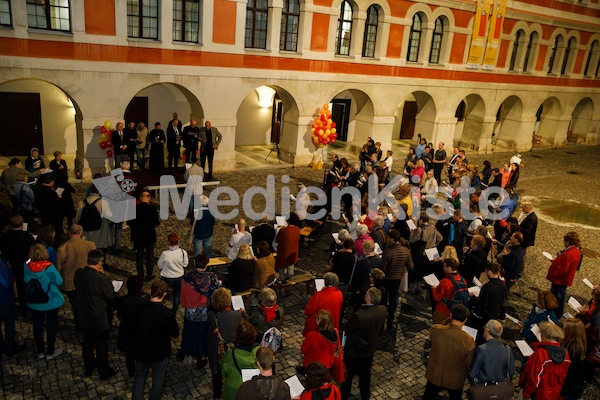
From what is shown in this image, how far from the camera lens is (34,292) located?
6629mm

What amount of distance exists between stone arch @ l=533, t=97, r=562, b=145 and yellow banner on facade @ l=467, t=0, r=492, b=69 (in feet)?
26.9

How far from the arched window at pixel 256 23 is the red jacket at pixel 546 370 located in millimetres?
15068

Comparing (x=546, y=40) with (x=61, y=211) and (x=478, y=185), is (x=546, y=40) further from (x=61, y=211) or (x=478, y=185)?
(x=61, y=211)

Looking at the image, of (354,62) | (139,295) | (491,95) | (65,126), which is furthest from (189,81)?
(491,95)

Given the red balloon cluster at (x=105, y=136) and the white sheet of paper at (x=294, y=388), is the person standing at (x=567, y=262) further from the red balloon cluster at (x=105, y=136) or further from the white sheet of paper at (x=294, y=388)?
the red balloon cluster at (x=105, y=136)

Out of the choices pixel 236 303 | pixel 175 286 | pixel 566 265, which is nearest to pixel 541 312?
pixel 566 265

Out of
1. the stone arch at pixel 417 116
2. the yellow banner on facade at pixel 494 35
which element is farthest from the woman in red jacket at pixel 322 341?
the yellow banner on facade at pixel 494 35

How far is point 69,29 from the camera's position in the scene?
47.7 feet

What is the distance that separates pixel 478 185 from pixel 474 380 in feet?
29.4

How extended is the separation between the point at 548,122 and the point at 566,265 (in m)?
24.3

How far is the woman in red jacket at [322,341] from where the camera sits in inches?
237

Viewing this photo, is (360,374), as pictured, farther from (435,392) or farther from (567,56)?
(567,56)

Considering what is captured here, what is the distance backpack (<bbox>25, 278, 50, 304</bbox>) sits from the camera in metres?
6.62

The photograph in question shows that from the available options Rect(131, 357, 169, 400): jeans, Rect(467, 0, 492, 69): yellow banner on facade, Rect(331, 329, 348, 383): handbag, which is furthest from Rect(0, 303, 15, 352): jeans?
Rect(467, 0, 492, 69): yellow banner on facade
